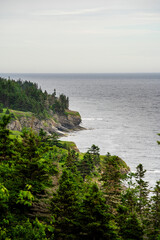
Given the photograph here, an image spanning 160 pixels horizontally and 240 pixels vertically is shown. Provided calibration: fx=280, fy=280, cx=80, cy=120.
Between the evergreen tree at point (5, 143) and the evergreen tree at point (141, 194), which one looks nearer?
the evergreen tree at point (5, 143)

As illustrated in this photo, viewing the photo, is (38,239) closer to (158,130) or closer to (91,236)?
(91,236)

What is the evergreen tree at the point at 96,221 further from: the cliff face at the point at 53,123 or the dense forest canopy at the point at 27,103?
the dense forest canopy at the point at 27,103

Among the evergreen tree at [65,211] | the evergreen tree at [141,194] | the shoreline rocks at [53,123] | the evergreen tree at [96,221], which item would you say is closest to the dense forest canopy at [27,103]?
the shoreline rocks at [53,123]

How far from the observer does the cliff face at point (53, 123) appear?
117100 mm

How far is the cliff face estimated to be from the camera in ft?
384

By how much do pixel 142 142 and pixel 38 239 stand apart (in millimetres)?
100033

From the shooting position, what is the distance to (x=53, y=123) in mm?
136375

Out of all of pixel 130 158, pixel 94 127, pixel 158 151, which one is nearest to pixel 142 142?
pixel 158 151

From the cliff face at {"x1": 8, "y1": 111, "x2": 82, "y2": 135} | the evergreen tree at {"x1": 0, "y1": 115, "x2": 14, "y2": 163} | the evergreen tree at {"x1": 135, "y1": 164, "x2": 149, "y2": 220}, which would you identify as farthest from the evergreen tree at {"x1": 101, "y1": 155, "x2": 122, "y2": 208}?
the cliff face at {"x1": 8, "y1": 111, "x2": 82, "y2": 135}

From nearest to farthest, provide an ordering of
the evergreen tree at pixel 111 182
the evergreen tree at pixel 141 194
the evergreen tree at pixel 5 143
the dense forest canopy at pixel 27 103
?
the evergreen tree at pixel 5 143
the evergreen tree at pixel 111 182
the evergreen tree at pixel 141 194
the dense forest canopy at pixel 27 103

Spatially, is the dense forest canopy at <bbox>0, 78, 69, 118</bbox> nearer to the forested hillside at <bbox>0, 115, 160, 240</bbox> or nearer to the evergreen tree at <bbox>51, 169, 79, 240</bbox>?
the forested hillside at <bbox>0, 115, 160, 240</bbox>

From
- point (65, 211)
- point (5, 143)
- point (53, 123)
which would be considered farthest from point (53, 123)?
point (65, 211)

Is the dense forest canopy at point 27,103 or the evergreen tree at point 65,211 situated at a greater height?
the dense forest canopy at point 27,103

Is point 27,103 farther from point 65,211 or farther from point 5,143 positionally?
point 65,211
